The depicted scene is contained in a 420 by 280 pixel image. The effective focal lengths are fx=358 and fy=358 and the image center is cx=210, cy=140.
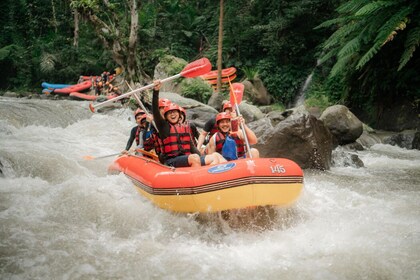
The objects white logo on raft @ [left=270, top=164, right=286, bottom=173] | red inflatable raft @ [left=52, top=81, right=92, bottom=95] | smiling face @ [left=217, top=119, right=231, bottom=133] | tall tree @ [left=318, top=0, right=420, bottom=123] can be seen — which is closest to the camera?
white logo on raft @ [left=270, top=164, right=286, bottom=173]

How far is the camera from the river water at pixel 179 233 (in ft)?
8.64

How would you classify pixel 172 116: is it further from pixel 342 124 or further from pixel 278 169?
pixel 342 124

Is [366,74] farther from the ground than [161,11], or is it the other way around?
[161,11]


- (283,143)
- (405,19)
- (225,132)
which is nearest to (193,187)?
(225,132)

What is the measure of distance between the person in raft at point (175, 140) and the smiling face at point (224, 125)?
0.42 m

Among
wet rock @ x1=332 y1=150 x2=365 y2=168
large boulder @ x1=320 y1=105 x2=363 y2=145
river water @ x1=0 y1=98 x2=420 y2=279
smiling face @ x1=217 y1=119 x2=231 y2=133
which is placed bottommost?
wet rock @ x1=332 y1=150 x2=365 y2=168

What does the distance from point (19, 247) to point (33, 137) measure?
190 inches

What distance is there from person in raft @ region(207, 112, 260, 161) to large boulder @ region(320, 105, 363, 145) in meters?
4.15

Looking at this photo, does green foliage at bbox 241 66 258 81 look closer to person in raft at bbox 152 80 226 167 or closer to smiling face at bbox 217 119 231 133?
smiling face at bbox 217 119 231 133

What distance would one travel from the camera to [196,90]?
12.9 m

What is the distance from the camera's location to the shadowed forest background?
859cm

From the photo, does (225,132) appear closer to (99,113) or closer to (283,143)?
(283,143)

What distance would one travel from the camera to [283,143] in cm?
607

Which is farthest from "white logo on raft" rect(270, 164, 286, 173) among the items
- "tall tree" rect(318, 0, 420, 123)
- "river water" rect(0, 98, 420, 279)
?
"tall tree" rect(318, 0, 420, 123)
